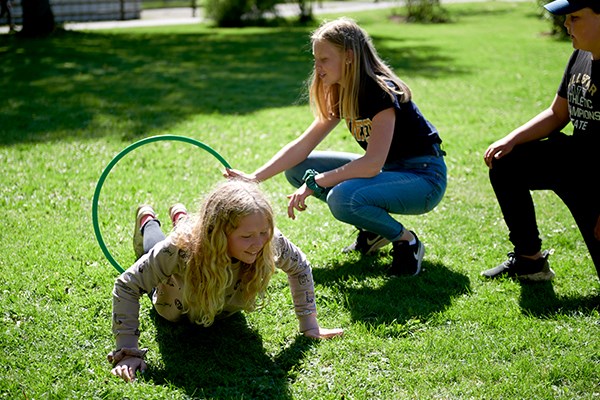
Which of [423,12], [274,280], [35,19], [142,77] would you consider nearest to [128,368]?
[274,280]

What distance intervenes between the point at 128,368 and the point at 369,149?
73.5 inches

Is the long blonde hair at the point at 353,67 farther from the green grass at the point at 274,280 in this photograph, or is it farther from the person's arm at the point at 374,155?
the green grass at the point at 274,280

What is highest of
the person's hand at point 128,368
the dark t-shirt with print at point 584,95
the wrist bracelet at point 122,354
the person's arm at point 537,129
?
the dark t-shirt with print at point 584,95

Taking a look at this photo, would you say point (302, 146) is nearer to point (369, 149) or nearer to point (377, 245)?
point (369, 149)

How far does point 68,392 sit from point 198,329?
809mm

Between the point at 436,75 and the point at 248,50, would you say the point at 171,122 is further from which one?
the point at 248,50

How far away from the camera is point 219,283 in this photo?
11.3 ft

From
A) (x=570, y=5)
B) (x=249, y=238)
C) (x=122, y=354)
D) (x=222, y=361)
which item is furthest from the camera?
(x=570, y=5)

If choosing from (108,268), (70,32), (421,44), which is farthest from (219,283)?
(70,32)

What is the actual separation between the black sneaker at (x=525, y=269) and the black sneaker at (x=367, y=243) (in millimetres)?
733

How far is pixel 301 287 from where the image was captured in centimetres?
372

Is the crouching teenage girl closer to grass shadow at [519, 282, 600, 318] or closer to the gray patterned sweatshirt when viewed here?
A: the gray patterned sweatshirt

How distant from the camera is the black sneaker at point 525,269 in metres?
4.39

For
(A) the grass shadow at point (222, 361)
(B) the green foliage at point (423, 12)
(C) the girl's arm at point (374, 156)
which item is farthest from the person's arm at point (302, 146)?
(B) the green foliage at point (423, 12)
